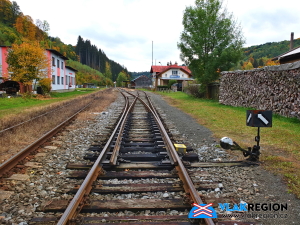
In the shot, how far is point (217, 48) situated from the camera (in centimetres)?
2116

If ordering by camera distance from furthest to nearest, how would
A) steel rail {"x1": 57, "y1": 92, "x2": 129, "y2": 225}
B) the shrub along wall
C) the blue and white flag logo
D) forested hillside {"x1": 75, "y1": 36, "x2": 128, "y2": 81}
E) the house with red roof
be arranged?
1. forested hillside {"x1": 75, "y1": 36, "x2": 128, "y2": 81}
2. the house with red roof
3. the shrub along wall
4. the blue and white flag logo
5. steel rail {"x1": 57, "y1": 92, "x2": 129, "y2": 225}

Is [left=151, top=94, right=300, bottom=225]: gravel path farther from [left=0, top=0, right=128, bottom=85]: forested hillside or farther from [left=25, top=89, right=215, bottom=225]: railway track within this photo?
[left=0, top=0, right=128, bottom=85]: forested hillside

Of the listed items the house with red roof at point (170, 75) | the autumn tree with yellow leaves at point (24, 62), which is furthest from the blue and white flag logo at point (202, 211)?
the house with red roof at point (170, 75)

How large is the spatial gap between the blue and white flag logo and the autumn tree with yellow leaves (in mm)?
23803

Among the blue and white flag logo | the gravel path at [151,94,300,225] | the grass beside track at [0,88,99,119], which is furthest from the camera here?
the grass beside track at [0,88,99,119]

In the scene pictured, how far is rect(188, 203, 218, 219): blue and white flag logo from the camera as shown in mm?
2834

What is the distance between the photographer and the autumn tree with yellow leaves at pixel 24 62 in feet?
75.4

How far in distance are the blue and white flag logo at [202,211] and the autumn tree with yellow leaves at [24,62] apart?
23.8 m

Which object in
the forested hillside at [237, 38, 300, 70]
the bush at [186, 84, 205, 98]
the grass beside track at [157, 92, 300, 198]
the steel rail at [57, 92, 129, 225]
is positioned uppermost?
the forested hillside at [237, 38, 300, 70]

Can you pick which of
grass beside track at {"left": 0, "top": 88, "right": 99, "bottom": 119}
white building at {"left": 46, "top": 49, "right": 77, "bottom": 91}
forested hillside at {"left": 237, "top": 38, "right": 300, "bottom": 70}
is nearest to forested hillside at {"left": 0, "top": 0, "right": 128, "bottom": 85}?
white building at {"left": 46, "top": 49, "right": 77, "bottom": 91}

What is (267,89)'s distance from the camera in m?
12.7

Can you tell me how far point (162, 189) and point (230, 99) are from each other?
14944 millimetres

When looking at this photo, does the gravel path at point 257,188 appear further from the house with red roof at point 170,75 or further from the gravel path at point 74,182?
the house with red roof at point 170,75

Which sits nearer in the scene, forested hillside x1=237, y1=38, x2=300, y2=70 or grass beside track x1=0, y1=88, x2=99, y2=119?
grass beside track x1=0, y1=88, x2=99, y2=119
